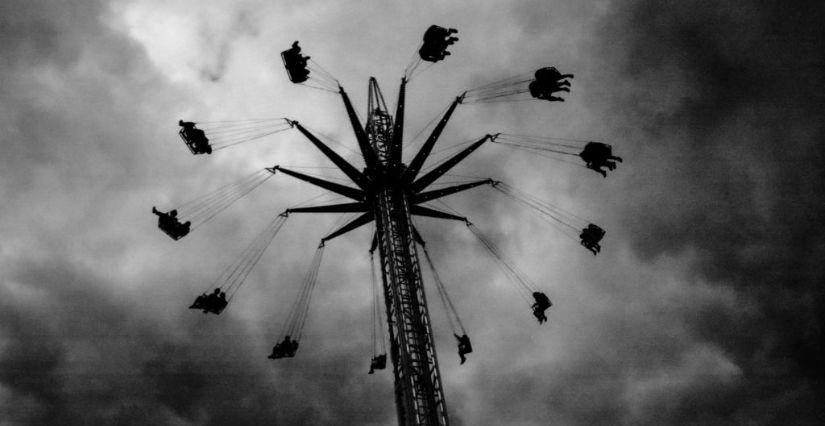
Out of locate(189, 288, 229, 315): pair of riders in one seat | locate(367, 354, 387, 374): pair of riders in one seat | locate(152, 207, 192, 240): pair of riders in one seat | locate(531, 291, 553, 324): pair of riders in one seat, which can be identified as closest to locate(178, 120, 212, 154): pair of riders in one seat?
locate(152, 207, 192, 240): pair of riders in one seat

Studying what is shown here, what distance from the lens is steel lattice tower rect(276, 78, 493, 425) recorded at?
47.8 feet

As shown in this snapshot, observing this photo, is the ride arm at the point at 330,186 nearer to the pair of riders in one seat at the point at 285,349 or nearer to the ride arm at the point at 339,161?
the ride arm at the point at 339,161

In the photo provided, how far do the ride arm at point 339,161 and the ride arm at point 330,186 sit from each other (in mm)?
425

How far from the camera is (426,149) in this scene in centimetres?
1909

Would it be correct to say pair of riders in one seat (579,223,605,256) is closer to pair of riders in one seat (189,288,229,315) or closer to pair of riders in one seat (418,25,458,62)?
pair of riders in one seat (418,25,458,62)

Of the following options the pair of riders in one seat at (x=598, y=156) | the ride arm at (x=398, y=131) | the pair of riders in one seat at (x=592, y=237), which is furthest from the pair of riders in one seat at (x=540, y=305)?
the ride arm at (x=398, y=131)

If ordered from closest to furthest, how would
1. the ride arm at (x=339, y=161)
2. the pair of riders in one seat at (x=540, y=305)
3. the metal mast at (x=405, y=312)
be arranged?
the metal mast at (x=405, y=312), the ride arm at (x=339, y=161), the pair of riders in one seat at (x=540, y=305)

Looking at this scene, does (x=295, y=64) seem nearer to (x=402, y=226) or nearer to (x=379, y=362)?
(x=402, y=226)

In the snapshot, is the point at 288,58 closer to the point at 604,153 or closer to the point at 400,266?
the point at 400,266

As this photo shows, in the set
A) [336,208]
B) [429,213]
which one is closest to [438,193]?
[429,213]

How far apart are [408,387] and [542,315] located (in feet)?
29.1

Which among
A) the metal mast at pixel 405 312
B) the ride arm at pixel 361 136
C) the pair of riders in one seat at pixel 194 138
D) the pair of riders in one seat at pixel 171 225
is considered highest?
the pair of riders in one seat at pixel 194 138

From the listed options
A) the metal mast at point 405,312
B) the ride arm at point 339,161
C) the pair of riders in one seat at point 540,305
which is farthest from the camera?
the pair of riders in one seat at point 540,305

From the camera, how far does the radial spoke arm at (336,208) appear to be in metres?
19.3
